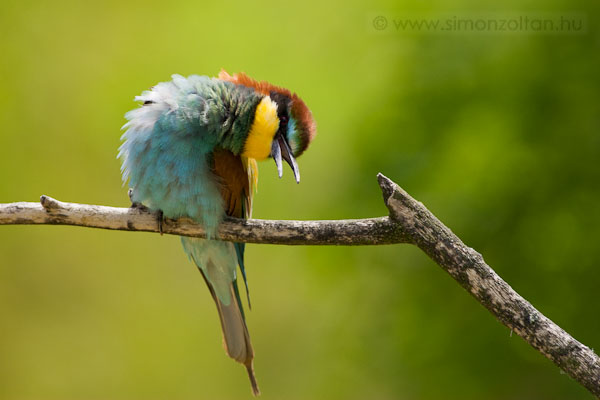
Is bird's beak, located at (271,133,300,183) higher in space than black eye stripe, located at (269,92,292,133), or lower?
lower

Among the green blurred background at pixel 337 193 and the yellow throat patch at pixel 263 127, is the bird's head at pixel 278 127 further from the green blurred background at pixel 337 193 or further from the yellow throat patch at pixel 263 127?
the green blurred background at pixel 337 193

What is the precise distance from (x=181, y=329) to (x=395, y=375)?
1124 mm

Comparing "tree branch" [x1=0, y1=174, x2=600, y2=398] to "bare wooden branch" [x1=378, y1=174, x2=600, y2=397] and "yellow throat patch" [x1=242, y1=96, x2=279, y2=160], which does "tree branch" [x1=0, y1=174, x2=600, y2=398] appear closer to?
"bare wooden branch" [x1=378, y1=174, x2=600, y2=397]

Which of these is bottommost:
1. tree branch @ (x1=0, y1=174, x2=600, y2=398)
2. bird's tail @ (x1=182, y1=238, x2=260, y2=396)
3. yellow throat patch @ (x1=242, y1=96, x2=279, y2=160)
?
bird's tail @ (x1=182, y1=238, x2=260, y2=396)

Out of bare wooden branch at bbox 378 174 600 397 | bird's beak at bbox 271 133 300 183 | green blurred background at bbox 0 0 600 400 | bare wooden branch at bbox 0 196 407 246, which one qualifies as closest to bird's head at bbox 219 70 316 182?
bird's beak at bbox 271 133 300 183

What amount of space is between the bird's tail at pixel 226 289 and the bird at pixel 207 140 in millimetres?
217

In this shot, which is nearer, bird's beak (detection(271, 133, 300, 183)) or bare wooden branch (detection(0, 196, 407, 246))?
bare wooden branch (detection(0, 196, 407, 246))

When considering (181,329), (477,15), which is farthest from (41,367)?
(477,15)

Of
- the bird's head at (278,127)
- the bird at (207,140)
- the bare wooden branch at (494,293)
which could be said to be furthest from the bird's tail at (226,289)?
the bare wooden branch at (494,293)

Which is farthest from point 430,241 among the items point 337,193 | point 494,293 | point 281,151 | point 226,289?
point 337,193

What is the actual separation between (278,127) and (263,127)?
0.13 ft

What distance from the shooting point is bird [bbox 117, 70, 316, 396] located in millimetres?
1722

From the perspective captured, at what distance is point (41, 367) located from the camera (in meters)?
3.30

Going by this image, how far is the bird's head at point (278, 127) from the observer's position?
170cm
